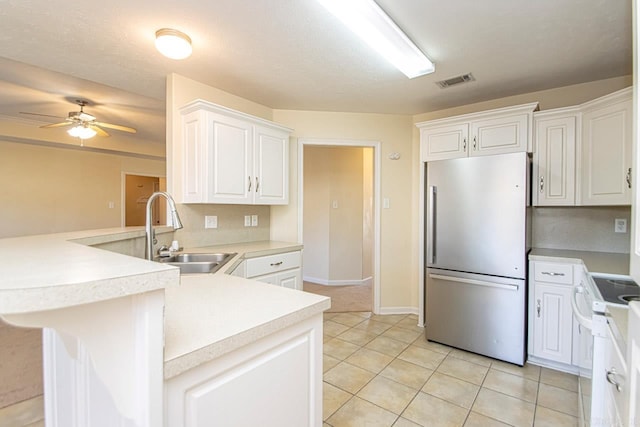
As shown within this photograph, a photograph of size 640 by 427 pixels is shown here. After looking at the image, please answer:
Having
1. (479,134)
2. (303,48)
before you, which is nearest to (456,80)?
(479,134)

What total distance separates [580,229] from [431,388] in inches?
76.2

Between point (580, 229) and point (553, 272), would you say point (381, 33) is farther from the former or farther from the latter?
point (580, 229)

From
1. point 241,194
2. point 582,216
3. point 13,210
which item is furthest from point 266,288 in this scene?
point 13,210

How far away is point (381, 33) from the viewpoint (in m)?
1.84

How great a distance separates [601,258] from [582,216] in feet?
1.68

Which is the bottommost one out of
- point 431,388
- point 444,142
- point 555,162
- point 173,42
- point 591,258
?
point 431,388

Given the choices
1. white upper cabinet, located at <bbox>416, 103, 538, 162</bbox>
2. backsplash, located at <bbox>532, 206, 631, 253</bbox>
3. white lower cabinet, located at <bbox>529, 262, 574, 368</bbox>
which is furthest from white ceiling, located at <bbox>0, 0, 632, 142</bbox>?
white lower cabinet, located at <bbox>529, 262, 574, 368</bbox>

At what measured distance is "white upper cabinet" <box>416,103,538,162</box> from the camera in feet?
8.42

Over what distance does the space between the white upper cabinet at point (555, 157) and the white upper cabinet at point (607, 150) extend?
2.7 inches

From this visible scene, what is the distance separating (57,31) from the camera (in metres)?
1.88

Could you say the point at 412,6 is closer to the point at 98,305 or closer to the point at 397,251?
the point at 98,305

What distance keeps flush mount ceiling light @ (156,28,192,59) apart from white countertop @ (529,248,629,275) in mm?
2854

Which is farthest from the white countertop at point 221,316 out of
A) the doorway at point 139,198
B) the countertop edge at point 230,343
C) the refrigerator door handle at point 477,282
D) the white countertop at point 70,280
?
the doorway at point 139,198

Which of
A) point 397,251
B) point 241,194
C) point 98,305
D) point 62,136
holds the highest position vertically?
point 62,136
